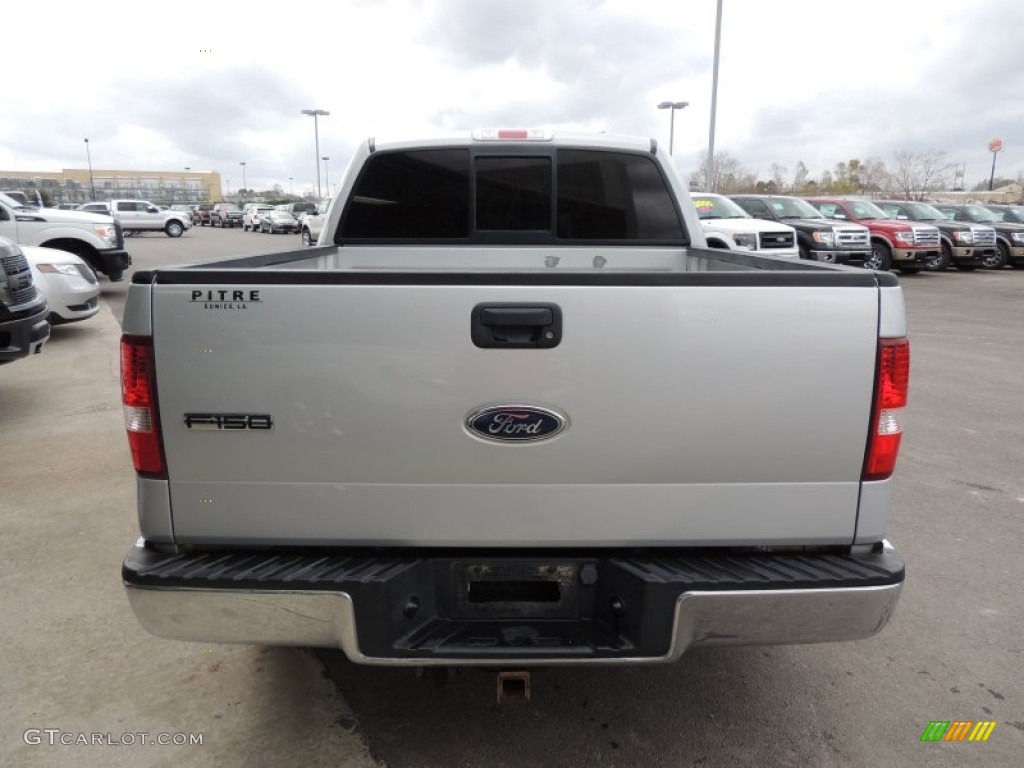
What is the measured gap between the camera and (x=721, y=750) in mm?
2613

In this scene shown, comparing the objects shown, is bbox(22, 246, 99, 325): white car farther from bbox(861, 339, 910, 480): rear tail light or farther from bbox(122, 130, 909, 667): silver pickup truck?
bbox(861, 339, 910, 480): rear tail light

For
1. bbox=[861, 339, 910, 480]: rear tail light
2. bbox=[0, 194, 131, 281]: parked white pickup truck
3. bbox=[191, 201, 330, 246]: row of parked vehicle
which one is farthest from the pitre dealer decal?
bbox=[191, 201, 330, 246]: row of parked vehicle

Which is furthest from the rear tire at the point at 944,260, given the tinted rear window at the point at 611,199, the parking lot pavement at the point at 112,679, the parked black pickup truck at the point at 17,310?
the parking lot pavement at the point at 112,679

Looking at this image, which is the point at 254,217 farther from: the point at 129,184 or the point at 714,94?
the point at 129,184

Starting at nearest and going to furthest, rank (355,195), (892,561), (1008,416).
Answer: (892,561), (355,195), (1008,416)

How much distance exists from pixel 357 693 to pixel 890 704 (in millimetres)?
2030

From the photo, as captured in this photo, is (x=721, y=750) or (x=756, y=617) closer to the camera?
(x=756, y=617)

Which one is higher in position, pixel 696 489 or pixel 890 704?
pixel 696 489

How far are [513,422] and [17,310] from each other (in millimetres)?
5834

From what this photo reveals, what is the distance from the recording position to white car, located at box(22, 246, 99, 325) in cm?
937

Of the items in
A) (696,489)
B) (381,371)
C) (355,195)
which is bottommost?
(696,489)

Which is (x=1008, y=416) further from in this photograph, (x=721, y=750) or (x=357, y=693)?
(x=357, y=693)

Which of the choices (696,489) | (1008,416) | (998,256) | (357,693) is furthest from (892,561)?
(998,256)

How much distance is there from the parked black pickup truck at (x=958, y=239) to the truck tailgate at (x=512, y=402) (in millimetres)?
20614
